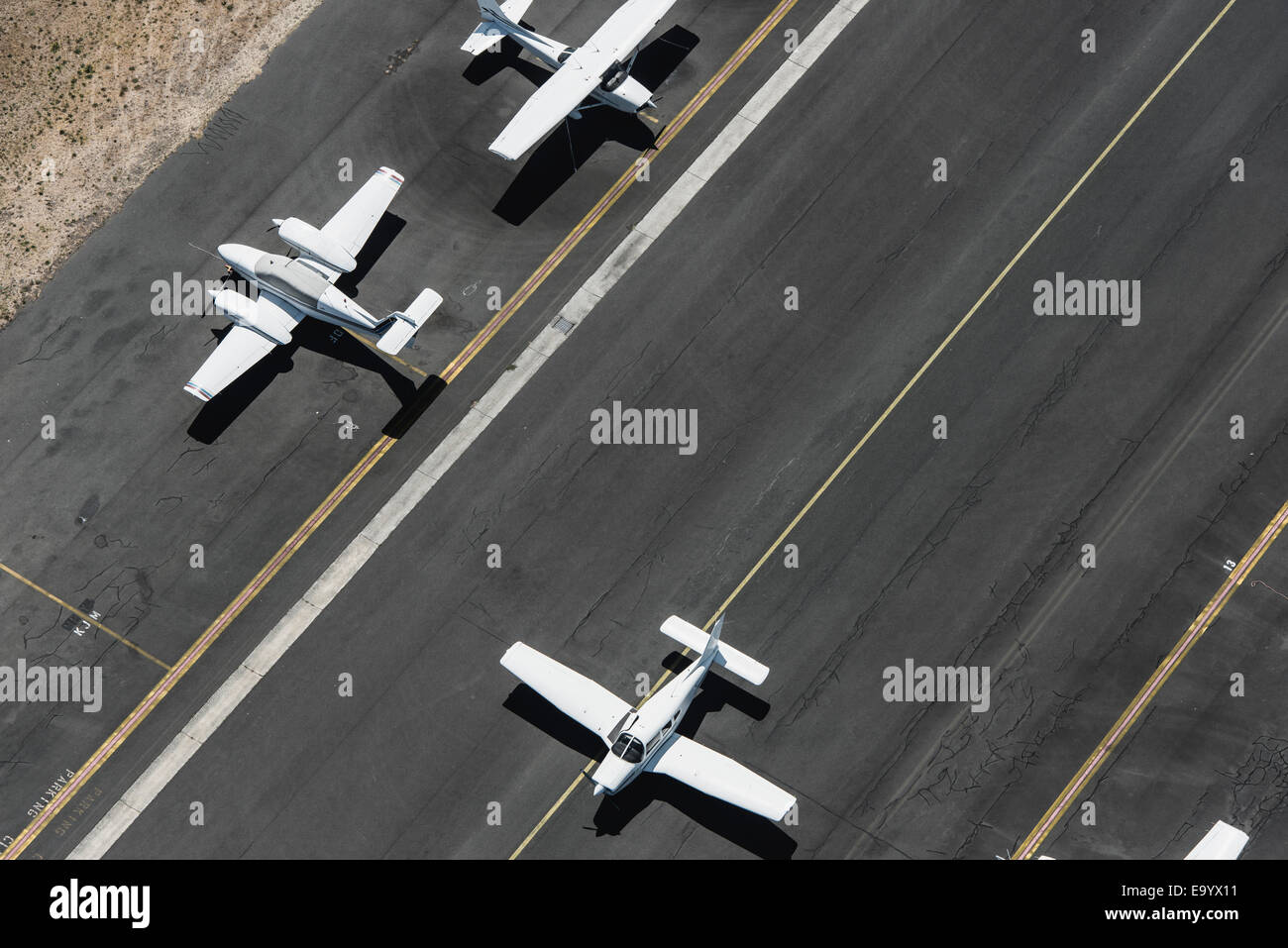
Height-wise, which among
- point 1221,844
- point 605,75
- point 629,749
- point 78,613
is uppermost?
point 605,75

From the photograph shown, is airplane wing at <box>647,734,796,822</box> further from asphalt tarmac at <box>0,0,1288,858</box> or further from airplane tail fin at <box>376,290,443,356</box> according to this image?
airplane tail fin at <box>376,290,443,356</box>

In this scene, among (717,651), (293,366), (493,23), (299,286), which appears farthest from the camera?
(493,23)

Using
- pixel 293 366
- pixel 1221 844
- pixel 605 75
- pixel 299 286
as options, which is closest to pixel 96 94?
pixel 299 286

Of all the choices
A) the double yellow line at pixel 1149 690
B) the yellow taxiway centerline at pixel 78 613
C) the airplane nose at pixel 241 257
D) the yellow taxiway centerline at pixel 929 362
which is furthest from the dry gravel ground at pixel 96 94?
the double yellow line at pixel 1149 690

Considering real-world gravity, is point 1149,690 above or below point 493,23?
below

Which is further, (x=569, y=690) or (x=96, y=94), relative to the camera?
(x=96, y=94)

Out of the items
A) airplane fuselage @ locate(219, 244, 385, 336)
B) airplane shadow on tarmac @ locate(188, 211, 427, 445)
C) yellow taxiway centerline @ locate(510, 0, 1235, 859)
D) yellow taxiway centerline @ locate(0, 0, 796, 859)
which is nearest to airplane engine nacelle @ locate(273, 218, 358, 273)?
airplane fuselage @ locate(219, 244, 385, 336)

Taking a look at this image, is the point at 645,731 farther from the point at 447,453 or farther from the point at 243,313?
A: the point at 243,313
